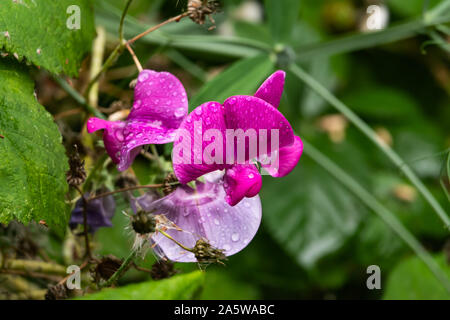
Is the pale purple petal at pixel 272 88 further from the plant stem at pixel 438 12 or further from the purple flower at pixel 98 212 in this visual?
the plant stem at pixel 438 12

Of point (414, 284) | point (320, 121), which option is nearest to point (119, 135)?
point (414, 284)

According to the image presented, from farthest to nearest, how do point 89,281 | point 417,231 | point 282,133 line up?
point 417,231, point 89,281, point 282,133

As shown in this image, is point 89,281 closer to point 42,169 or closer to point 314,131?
point 42,169

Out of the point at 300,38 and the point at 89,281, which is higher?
the point at 300,38

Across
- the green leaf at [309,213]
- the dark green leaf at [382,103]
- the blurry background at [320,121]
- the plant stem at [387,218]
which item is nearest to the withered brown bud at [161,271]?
the blurry background at [320,121]

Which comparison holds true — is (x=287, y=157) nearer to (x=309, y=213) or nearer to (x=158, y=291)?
(x=158, y=291)
